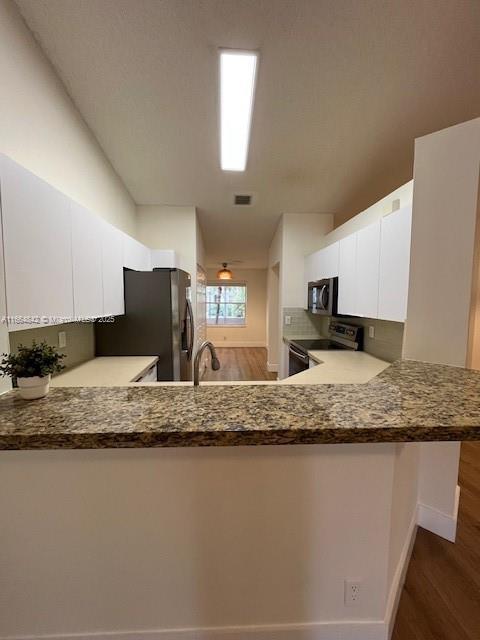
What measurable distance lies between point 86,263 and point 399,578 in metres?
2.42

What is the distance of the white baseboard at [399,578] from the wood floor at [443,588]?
0.14ft

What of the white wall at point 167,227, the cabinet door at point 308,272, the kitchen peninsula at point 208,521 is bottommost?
the kitchen peninsula at point 208,521

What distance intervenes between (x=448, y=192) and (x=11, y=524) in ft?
7.55

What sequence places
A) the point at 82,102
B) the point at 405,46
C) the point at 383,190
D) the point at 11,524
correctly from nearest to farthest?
the point at 11,524 → the point at 405,46 → the point at 82,102 → the point at 383,190

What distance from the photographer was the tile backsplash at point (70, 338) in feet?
5.59

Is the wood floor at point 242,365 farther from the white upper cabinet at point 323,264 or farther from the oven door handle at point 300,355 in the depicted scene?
the white upper cabinet at point 323,264

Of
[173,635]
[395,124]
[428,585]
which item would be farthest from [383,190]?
[173,635]

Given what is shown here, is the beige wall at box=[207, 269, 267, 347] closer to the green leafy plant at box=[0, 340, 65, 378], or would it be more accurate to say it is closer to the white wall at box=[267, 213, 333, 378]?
the white wall at box=[267, 213, 333, 378]

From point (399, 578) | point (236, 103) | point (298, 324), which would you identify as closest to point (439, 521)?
point (399, 578)

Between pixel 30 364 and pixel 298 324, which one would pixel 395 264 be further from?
pixel 298 324

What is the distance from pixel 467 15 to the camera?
4.79 ft

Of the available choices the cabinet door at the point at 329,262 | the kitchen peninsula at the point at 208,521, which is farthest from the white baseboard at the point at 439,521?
the cabinet door at the point at 329,262

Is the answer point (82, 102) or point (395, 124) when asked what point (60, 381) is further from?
point (395, 124)

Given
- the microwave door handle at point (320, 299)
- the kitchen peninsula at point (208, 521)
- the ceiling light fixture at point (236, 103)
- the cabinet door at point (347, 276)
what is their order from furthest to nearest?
the microwave door handle at point (320, 299)
the cabinet door at point (347, 276)
the ceiling light fixture at point (236, 103)
the kitchen peninsula at point (208, 521)
